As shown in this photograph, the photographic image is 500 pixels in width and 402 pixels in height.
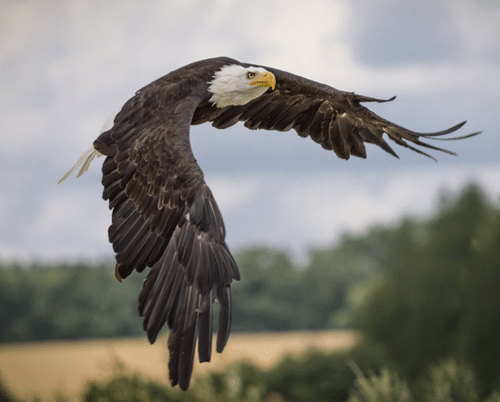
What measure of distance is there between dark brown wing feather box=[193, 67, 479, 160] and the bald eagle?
25 centimetres

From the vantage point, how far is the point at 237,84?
700 centimetres

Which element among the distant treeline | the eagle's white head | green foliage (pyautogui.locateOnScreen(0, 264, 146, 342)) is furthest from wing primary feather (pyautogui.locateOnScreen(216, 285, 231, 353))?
green foliage (pyautogui.locateOnScreen(0, 264, 146, 342))

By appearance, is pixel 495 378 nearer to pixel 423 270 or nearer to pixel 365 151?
pixel 423 270

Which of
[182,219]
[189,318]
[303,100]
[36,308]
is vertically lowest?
[36,308]

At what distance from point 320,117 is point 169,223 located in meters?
2.68

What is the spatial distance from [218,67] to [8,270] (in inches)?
1848

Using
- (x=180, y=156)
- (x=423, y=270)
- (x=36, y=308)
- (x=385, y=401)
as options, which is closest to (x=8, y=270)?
(x=36, y=308)

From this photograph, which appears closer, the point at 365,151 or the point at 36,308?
the point at 365,151

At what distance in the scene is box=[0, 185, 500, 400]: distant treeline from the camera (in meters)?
26.0

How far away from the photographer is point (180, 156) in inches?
235

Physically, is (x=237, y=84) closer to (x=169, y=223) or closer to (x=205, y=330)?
(x=169, y=223)

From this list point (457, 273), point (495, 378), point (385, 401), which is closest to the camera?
point (385, 401)

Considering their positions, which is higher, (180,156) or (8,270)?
(180,156)

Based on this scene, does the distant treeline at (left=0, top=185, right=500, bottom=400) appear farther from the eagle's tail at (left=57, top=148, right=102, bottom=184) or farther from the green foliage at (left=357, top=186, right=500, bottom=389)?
the eagle's tail at (left=57, top=148, right=102, bottom=184)
